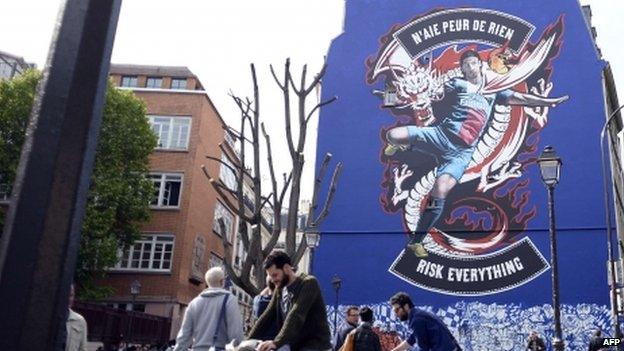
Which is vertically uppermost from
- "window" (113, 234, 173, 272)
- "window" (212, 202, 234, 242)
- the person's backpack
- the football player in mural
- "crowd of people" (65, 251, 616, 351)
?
the football player in mural

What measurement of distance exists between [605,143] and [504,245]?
18.0 ft

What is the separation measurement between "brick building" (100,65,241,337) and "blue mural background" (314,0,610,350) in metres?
9.02

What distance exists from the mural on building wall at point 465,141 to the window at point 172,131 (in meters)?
11.3

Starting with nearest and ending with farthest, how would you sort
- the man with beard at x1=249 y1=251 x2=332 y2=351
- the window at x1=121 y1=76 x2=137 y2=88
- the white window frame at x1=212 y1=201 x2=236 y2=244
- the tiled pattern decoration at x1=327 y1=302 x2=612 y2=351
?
the man with beard at x1=249 y1=251 x2=332 y2=351 → the tiled pattern decoration at x1=327 y1=302 x2=612 y2=351 → the white window frame at x1=212 y1=201 x2=236 y2=244 → the window at x1=121 y1=76 x2=137 y2=88

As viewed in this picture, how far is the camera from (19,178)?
1.37 metres

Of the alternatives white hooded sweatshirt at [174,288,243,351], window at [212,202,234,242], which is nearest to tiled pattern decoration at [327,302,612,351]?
white hooded sweatshirt at [174,288,243,351]

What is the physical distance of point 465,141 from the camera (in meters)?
23.6

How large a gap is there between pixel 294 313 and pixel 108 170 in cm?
2508

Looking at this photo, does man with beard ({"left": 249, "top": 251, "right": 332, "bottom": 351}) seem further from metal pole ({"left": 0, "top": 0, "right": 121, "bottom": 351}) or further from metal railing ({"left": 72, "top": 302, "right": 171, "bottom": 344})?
metal railing ({"left": 72, "top": 302, "right": 171, "bottom": 344})

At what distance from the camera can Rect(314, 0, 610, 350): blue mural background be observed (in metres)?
21.3

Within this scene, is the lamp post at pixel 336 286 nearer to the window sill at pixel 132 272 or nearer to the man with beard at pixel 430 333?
the window sill at pixel 132 272

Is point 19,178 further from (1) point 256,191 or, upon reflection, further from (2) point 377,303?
(2) point 377,303

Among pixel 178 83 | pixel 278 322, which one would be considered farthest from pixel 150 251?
pixel 278 322

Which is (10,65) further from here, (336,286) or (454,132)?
(454,132)
